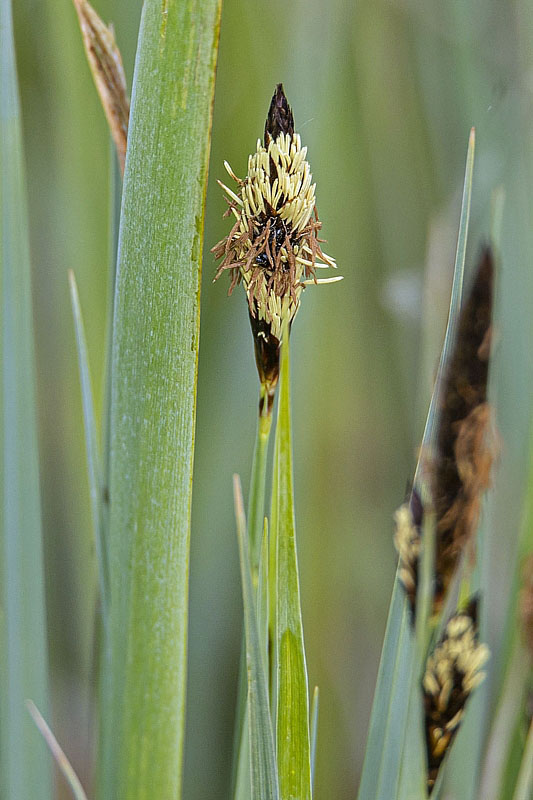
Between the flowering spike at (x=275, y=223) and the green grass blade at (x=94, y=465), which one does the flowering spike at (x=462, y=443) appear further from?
the green grass blade at (x=94, y=465)

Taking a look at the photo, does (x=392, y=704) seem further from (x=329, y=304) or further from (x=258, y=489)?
(x=329, y=304)

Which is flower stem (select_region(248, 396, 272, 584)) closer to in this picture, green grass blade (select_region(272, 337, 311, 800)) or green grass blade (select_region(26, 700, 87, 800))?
green grass blade (select_region(272, 337, 311, 800))

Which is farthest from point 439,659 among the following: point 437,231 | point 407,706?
point 437,231

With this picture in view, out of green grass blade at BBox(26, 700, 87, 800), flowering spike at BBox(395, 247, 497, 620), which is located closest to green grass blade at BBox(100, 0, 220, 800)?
green grass blade at BBox(26, 700, 87, 800)

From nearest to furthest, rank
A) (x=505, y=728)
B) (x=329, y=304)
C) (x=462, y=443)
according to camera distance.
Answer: (x=462, y=443) → (x=505, y=728) → (x=329, y=304)

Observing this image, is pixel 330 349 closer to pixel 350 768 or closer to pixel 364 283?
pixel 364 283

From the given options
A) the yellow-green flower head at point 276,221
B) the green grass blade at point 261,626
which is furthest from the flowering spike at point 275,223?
the green grass blade at point 261,626

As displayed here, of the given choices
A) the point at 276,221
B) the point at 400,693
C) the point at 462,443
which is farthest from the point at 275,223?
the point at 400,693
